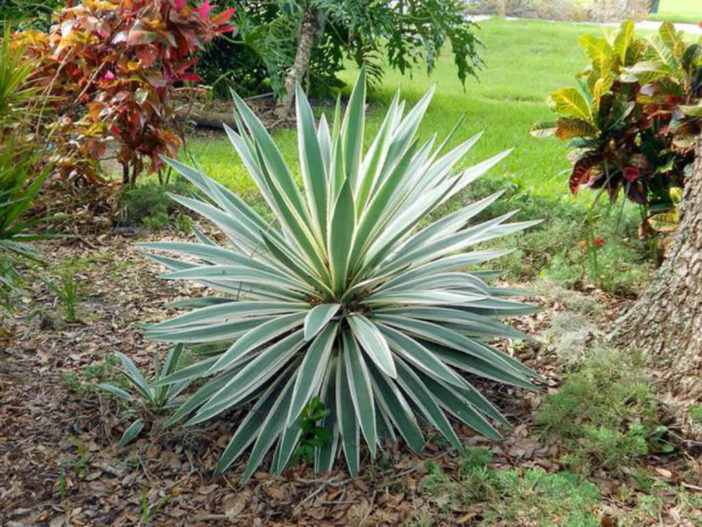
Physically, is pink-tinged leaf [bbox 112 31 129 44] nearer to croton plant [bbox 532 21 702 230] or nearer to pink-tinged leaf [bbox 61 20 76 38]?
pink-tinged leaf [bbox 61 20 76 38]

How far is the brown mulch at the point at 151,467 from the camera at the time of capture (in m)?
2.77

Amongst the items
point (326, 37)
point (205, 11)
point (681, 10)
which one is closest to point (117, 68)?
point (205, 11)

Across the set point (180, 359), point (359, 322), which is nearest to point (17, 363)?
point (180, 359)

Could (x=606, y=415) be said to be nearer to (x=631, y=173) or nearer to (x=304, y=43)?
(x=631, y=173)

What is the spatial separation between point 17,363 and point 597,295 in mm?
2866

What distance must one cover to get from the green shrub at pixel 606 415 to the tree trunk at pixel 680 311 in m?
0.10

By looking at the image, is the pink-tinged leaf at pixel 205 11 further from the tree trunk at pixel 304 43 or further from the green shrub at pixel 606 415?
the tree trunk at pixel 304 43

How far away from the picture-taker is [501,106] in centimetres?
1056

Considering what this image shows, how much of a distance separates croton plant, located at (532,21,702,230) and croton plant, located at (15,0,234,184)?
7.70 feet

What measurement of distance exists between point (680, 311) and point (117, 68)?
12.0 feet

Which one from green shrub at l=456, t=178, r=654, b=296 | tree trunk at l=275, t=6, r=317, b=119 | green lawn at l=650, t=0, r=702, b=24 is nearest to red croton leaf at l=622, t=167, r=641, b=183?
green shrub at l=456, t=178, r=654, b=296

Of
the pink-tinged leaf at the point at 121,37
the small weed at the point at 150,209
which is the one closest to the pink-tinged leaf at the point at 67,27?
the pink-tinged leaf at the point at 121,37

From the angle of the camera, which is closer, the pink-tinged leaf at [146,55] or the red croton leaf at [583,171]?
the red croton leaf at [583,171]

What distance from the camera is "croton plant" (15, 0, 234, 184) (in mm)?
4902
